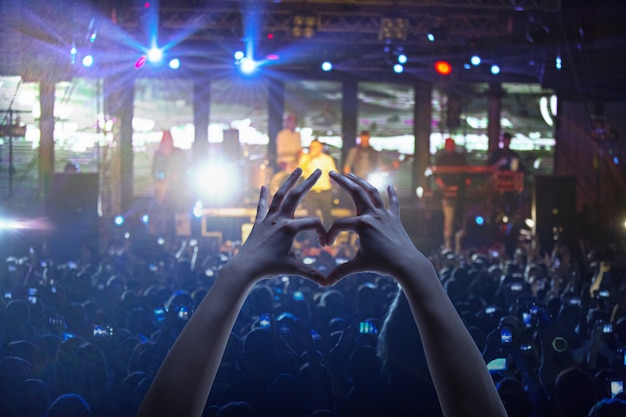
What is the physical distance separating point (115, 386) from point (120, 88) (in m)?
17.3

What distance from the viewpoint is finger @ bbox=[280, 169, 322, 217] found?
1.86m

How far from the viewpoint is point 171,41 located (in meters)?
18.0

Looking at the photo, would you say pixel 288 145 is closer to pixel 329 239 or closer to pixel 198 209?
pixel 198 209

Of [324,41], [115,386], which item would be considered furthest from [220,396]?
[324,41]

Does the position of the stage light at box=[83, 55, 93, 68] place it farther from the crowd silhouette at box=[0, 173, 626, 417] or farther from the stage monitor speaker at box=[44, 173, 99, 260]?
the crowd silhouette at box=[0, 173, 626, 417]

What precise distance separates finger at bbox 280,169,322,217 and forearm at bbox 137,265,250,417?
205 mm

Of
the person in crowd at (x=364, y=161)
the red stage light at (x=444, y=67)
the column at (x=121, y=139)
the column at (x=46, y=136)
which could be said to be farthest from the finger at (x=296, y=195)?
the column at (x=121, y=139)

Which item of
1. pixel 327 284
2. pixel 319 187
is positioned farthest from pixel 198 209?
pixel 327 284

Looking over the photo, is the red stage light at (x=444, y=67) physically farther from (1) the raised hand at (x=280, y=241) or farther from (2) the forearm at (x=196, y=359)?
(2) the forearm at (x=196, y=359)

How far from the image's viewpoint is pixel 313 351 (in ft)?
17.7

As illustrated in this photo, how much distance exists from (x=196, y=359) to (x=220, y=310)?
12 cm

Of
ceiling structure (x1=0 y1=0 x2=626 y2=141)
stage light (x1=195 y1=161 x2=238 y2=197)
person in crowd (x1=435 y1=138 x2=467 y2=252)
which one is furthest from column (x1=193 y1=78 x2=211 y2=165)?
person in crowd (x1=435 y1=138 x2=467 y2=252)

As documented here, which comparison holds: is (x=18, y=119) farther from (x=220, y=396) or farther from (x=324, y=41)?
(x=220, y=396)

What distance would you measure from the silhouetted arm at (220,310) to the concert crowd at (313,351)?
7.39ft
